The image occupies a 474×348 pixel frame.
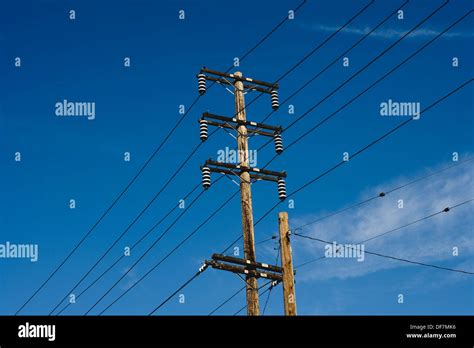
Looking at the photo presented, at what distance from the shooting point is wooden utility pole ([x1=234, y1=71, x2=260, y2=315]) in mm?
19570

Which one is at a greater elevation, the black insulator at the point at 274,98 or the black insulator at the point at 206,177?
the black insulator at the point at 274,98

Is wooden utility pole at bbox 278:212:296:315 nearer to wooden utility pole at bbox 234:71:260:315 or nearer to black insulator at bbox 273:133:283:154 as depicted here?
wooden utility pole at bbox 234:71:260:315

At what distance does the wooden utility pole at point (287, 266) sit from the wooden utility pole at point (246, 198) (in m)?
0.87

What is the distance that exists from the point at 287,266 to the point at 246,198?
2.46 m

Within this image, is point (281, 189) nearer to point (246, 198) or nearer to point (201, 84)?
point (246, 198)

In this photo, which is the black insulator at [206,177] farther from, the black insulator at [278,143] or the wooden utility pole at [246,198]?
the black insulator at [278,143]

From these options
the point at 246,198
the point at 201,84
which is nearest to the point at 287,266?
the point at 246,198

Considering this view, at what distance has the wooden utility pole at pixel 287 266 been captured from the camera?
1850 cm

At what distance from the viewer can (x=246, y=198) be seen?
20891mm

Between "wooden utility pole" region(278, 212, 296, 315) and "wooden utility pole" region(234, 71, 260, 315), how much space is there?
34.3 inches

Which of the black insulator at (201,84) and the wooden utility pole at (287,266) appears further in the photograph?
the black insulator at (201,84)

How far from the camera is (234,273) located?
785 inches
